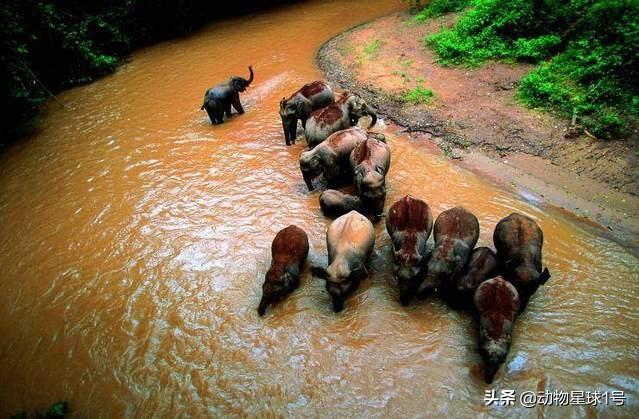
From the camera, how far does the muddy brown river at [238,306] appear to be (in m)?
4.82

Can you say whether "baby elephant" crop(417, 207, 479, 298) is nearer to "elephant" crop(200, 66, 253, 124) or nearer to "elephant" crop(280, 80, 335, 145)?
"elephant" crop(280, 80, 335, 145)

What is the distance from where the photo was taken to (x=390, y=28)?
52.3 ft

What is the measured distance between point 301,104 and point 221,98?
8.29ft

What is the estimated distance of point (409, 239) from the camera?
5.84 metres

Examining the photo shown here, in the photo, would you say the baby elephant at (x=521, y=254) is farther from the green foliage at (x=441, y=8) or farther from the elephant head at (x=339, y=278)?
the green foliage at (x=441, y=8)

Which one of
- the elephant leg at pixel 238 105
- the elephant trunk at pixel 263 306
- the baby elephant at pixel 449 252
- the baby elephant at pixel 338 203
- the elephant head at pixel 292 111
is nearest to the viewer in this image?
the baby elephant at pixel 449 252

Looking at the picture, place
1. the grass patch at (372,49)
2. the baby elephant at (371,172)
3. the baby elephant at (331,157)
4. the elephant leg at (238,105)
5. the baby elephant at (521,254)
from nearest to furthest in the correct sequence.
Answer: the baby elephant at (521,254) < the baby elephant at (371,172) < the baby elephant at (331,157) < the elephant leg at (238,105) < the grass patch at (372,49)

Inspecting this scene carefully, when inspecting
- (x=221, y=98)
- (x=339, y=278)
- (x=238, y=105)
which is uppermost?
(x=221, y=98)

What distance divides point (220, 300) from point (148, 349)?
1.17 metres

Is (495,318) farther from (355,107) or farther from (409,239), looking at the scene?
(355,107)

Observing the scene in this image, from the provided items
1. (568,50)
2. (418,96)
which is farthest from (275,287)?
(568,50)

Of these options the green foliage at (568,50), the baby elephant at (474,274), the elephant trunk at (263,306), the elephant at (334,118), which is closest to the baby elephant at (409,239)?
the baby elephant at (474,274)

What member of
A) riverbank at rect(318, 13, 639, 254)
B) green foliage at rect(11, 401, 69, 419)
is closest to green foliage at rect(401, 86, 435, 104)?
riverbank at rect(318, 13, 639, 254)

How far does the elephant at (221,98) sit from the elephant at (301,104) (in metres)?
1.99
